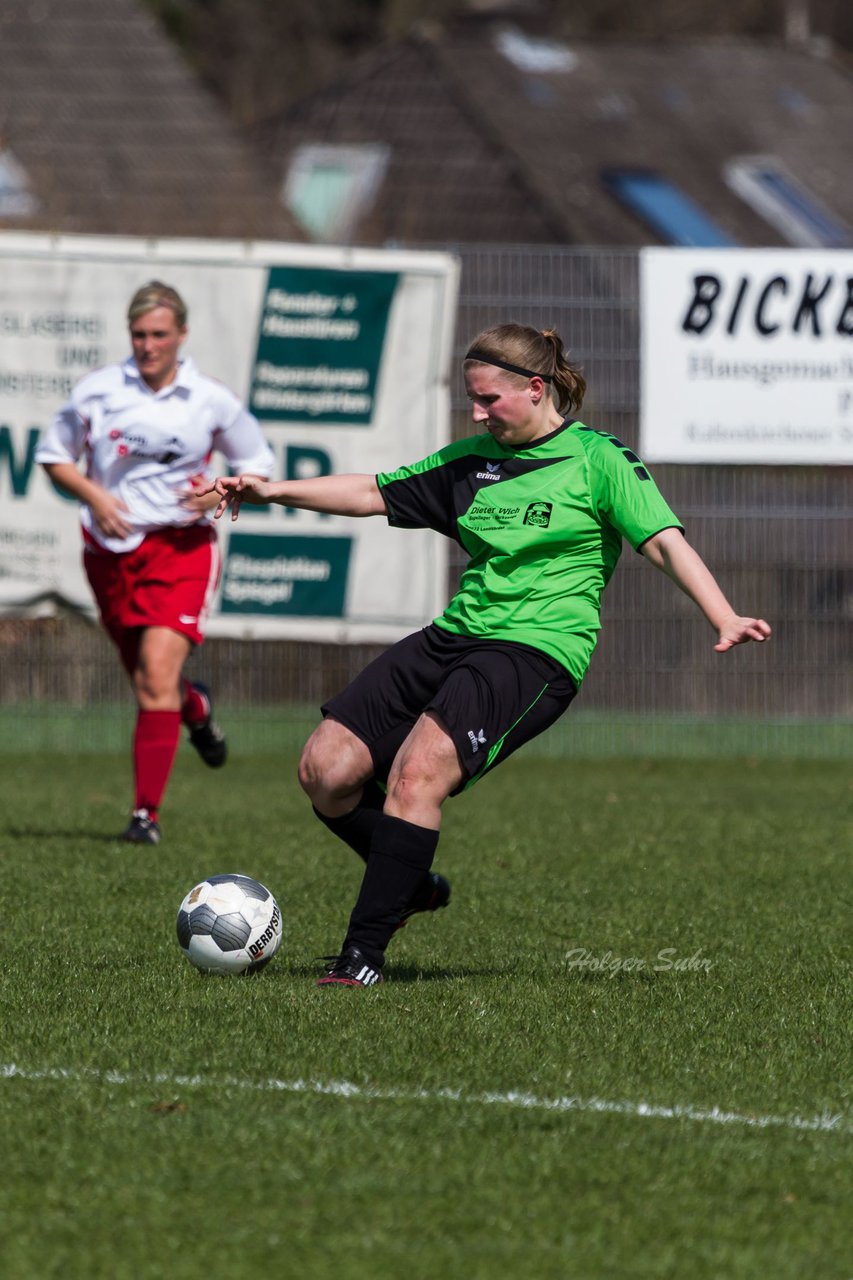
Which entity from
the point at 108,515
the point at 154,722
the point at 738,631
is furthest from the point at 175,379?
the point at 738,631

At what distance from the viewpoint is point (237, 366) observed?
12930mm

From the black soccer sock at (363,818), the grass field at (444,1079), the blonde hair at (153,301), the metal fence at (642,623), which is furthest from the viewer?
the metal fence at (642,623)

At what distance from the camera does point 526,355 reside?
5.93 meters

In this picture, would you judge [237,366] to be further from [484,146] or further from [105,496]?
[484,146]

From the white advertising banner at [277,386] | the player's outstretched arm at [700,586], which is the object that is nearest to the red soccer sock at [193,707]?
the white advertising banner at [277,386]

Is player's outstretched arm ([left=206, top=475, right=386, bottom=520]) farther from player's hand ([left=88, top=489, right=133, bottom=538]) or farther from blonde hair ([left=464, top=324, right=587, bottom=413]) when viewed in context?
player's hand ([left=88, top=489, right=133, bottom=538])

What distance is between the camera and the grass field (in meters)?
3.63

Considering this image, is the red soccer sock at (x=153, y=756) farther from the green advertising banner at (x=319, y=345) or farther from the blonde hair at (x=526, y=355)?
the green advertising banner at (x=319, y=345)

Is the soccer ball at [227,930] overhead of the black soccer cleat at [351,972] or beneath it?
overhead

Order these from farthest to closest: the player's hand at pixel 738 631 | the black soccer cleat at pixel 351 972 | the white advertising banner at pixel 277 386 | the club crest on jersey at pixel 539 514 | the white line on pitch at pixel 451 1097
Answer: the white advertising banner at pixel 277 386, the club crest on jersey at pixel 539 514, the black soccer cleat at pixel 351 972, the player's hand at pixel 738 631, the white line on pitch at pixel 451 1097

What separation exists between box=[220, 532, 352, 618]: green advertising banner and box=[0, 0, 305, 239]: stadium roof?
449 inches

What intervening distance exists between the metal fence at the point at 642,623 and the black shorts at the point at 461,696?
294 inches

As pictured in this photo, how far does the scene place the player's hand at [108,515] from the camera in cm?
884
